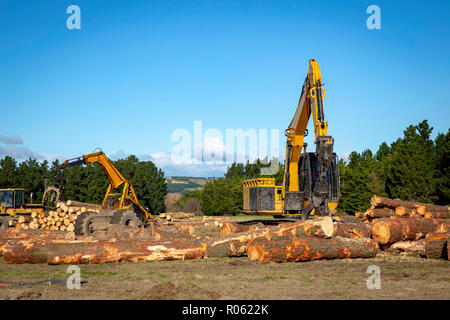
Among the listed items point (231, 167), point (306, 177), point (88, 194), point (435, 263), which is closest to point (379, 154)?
point (231, 167)

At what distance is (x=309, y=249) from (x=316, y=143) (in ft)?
15.5

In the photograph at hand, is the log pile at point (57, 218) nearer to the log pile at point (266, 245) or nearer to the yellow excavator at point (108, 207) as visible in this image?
the yellow excavator at point (108, 207)

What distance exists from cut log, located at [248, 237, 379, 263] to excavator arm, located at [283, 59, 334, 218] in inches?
142

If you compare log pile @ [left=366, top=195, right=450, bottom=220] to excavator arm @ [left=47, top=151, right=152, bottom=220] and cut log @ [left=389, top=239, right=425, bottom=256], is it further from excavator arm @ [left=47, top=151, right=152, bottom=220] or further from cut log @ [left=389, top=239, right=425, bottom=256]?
excavator arm @ [left=47, top=151, right=152, bottom=220]

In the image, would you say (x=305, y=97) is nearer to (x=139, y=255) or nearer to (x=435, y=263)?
(x=435, y=263)

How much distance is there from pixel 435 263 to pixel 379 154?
67514mm

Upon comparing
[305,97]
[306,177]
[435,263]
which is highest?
[305,97]

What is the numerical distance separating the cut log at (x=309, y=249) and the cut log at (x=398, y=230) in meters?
1.17

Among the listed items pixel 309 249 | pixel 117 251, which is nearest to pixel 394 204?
pixel 309 249

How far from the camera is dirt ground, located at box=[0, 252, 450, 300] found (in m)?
6.94

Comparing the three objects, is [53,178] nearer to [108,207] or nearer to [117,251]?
[108,207]

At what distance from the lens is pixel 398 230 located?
12.7 meters

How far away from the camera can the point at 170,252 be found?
11234 millimetres

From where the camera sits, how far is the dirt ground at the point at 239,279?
6938 millimetres
